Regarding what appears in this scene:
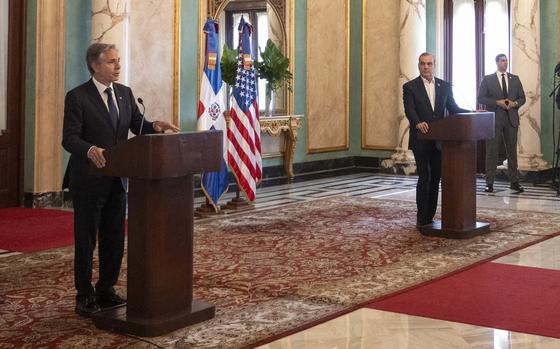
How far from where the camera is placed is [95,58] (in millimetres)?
4770

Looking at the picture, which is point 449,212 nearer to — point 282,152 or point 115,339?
point 115,339

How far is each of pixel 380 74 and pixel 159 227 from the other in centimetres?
1015

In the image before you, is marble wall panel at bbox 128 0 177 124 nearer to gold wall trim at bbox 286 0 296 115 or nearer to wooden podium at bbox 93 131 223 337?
gold wall trim at bbox 286 0 296 115

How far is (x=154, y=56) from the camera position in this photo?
1060 centimetres

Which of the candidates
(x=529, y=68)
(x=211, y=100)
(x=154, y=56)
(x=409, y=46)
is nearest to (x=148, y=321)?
(x=211, y=100)

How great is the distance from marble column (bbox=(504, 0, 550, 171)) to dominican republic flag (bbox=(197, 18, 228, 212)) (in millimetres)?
5074

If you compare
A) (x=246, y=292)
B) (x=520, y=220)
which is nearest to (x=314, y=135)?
(x=520, y=220)

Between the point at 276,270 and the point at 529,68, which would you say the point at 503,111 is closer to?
the point at 529,68

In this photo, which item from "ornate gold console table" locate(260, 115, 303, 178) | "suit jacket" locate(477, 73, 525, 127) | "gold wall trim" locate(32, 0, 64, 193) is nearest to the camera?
"gold wall trim" locate(32, 0, 64, 193)

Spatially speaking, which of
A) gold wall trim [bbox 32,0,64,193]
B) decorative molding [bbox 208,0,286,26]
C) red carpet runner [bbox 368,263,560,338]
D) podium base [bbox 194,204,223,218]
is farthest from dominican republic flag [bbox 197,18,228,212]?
red carpet runner [bbox 368,263,560,338]

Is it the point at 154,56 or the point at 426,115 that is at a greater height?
the point at 154,56

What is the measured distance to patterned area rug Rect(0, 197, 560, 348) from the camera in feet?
15.1

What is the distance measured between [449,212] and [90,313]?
13.0 ft

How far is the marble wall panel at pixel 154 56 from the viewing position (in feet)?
34.0
